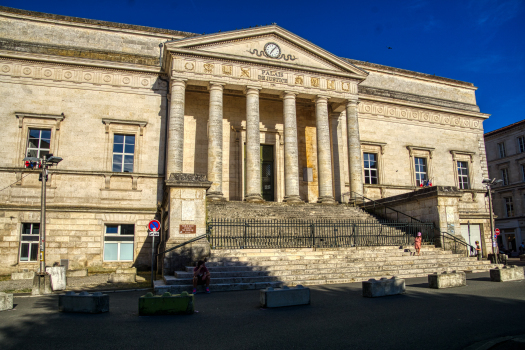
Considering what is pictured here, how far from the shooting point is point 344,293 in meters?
10.5

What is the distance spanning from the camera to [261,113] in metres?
26.3

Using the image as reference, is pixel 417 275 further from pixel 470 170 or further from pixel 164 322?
pixel 470 170

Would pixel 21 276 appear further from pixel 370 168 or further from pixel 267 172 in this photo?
pixel 370 168

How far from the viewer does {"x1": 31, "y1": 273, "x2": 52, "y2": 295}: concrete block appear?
12.5 m

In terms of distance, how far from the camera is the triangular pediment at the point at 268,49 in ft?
73.3

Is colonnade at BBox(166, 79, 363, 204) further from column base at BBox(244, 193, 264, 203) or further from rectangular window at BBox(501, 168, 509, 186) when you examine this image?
rectangular window at BBox(501, 168, 509, 186)

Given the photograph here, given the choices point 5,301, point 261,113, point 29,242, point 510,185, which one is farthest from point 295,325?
point 510,185

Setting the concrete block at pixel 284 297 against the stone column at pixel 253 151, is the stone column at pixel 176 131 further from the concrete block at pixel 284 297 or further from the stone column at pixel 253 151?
the concrete block at pixel 284 297

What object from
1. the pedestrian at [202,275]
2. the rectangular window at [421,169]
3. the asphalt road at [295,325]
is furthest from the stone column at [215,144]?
the rectangular window at [421,169]

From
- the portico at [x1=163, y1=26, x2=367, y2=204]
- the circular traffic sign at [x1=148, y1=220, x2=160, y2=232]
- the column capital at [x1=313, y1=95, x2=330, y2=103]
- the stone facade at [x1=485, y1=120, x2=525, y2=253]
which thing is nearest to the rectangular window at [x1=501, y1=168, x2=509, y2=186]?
the stone facade at [x1=485, y1=120, x2=525, y2=253]

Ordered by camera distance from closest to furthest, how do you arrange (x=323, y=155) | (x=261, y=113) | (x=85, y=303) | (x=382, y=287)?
(x=85, y=303)
(x=382, y=287)
(x=323, y=155)
(x=261, y=113)

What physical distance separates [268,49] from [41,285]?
17446 mm

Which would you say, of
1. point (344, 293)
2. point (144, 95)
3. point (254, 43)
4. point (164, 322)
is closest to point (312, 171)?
point (254, 43)

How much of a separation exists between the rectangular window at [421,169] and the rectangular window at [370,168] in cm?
358
